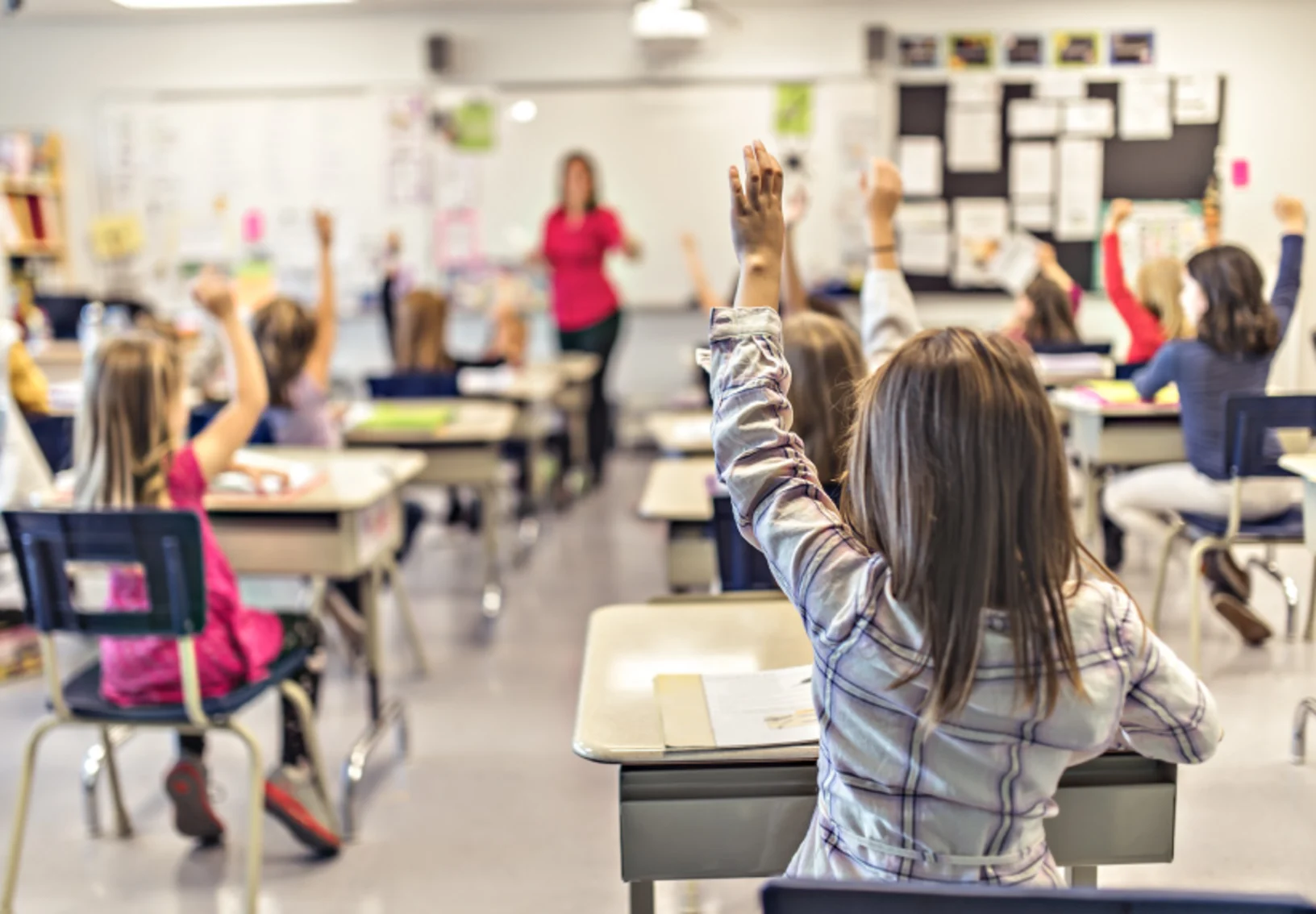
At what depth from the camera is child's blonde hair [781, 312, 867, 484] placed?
2.12 metres

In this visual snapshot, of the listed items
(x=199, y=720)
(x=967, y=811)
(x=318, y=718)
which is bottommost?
(x=318, y=718)

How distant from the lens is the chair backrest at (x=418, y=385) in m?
4.46

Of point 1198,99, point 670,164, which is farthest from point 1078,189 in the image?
point 1198,99

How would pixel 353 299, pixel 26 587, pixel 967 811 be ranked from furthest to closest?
pixel 353 299 < pixel 26 587 < pixel 967 811

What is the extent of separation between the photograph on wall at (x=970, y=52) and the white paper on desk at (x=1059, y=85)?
0.89ft

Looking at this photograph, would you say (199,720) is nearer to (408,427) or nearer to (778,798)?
(778,798)

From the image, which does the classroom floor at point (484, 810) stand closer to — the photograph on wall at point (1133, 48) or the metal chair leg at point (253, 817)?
the metal chair leg at point (253, 817)

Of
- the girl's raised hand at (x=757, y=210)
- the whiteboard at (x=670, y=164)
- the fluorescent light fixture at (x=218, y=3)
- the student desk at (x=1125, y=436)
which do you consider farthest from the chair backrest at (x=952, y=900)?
the whiteboard at (x=670, y=164)

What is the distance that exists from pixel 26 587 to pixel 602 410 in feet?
14.0

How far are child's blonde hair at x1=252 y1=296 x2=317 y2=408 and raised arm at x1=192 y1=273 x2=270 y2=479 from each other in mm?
1003

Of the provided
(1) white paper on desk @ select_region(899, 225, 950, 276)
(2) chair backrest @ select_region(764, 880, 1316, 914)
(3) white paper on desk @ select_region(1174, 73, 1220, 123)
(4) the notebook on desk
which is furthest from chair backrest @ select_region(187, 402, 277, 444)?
(1) white paper on desk @ select_region(899, 225, 950, 276)

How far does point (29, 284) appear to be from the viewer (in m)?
6.70

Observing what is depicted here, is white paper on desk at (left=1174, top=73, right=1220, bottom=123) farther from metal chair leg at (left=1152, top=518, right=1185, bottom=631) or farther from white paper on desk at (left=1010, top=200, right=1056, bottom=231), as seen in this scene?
metal chair leg at (left=1152, top=518, right=1185, bottom=631)

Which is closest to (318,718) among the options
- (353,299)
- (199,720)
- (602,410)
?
(199,720)
